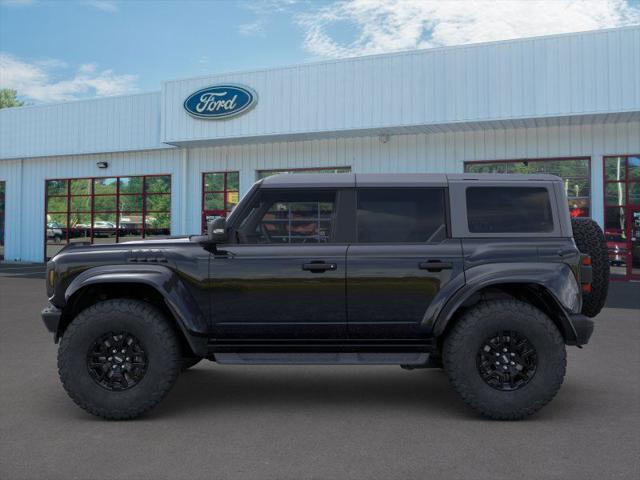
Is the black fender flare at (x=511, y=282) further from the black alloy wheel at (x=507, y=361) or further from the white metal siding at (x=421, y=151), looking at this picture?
the white metal siding at (x=421, y=151)

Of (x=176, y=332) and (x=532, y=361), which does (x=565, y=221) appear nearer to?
(x=532, y=361)

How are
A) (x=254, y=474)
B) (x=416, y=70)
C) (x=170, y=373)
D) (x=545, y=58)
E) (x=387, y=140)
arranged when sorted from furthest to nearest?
(x=387, y=140), (x=416, y=70), (x=545, y=58), (x=170, y=373), (x=254, y=474)

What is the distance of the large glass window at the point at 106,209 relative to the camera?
77.2 ft

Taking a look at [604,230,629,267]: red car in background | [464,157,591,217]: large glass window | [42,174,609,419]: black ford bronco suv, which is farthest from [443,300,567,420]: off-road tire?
[604,230,629,267]: red car in background

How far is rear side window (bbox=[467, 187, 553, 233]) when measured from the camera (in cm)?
498

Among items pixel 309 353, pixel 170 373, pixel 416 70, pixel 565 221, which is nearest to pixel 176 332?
pixel 170 373

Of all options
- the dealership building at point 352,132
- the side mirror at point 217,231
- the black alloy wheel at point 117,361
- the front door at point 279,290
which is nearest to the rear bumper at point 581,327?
the front door at point 279,290

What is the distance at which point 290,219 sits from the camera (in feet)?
16.7

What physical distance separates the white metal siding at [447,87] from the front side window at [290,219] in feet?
42.1

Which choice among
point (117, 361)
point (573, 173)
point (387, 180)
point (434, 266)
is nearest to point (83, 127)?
point (573, 173)

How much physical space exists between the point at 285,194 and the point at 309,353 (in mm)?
1283

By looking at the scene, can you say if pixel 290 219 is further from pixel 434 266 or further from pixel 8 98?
pixel 8 98

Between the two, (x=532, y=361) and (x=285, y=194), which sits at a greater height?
(x=285, y=194)

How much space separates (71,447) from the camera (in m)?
4.19
